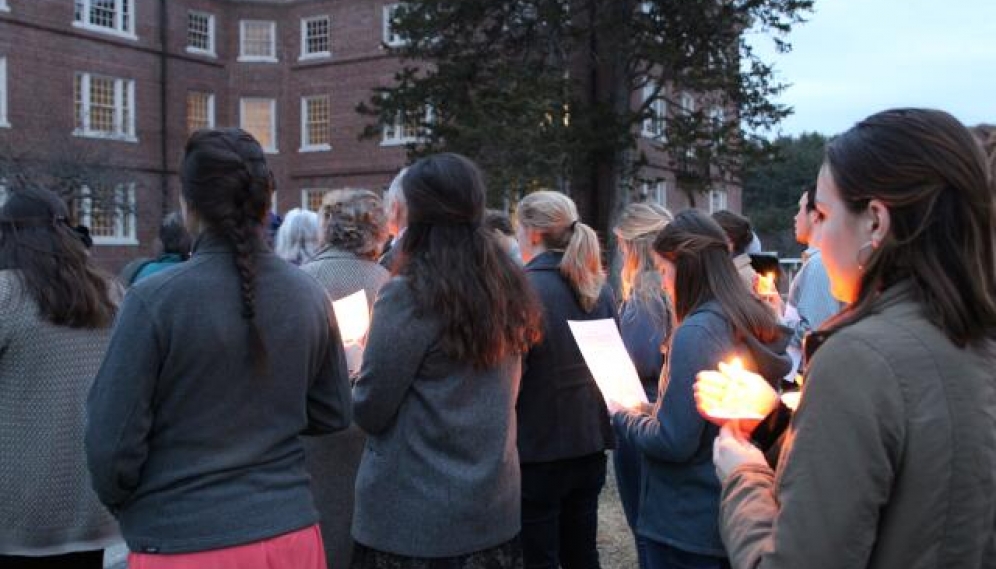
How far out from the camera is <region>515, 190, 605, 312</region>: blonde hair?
4.27 metres

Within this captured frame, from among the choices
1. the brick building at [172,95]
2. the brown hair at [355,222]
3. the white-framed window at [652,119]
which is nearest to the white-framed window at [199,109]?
the brick building at [172,95]

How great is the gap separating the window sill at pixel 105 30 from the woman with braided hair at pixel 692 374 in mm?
30170

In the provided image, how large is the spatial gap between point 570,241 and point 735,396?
2390 mm

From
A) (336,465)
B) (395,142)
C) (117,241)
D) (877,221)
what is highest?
(395,142)

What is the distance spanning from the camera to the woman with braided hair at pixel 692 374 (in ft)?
10.3

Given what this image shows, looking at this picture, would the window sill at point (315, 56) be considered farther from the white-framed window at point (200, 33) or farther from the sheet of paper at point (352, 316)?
the sheet of paper at point (352, 316)

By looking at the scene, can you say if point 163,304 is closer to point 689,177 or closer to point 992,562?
point 992,562

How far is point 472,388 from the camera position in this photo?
114 inches

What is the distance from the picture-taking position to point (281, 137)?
34906mm

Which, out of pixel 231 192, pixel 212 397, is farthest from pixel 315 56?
pixel 212 397

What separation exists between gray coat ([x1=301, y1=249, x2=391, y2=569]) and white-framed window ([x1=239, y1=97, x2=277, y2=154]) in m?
32.2

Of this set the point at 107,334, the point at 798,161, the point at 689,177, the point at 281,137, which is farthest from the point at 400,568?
the point at 798,161

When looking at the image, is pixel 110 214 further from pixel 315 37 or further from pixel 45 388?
pixel 45 388

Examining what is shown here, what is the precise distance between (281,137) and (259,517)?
112 ft
